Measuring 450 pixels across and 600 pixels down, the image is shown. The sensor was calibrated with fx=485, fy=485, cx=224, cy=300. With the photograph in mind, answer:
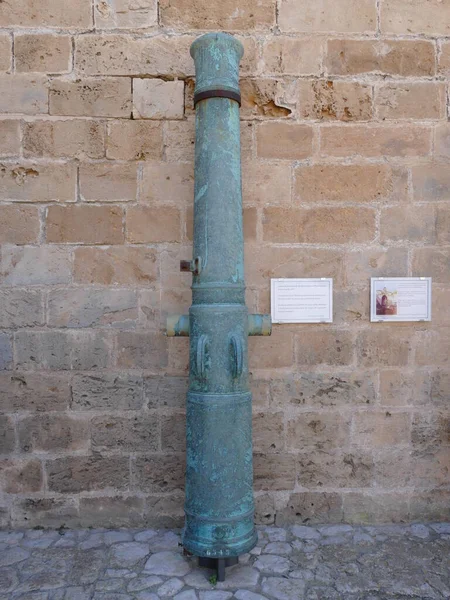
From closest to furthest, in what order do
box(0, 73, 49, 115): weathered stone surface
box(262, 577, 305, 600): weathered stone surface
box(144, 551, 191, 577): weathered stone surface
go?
box(262, 577, 305, 600): weathered stone surface < box(144, 551, 191, 577): weathered stone surface < box(0, 73, 49, 115): weathered stone surface

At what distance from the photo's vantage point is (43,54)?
2.76 meters

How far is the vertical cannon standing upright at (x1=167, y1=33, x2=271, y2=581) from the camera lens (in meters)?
2.18

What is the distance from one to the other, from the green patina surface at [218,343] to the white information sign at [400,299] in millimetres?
925

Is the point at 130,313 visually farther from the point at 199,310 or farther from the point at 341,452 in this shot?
the point at 341,452

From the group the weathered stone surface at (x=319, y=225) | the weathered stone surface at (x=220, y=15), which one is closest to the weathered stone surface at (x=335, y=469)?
the weathered stone surface at (x=319, y=225)

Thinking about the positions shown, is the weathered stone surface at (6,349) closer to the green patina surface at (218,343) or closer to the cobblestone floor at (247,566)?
the cobblestone floor at (247,566)

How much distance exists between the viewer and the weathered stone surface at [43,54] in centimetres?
275

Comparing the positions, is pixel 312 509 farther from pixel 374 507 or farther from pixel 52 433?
pixel 52 433

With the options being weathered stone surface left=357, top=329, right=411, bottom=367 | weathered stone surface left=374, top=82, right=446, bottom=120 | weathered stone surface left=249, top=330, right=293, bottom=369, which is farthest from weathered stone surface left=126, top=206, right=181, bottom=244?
weathered stone surface left=374, top=82, right=446, bottom=120

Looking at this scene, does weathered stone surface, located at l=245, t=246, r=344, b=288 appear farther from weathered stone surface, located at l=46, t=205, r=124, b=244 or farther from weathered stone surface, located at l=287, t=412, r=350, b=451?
weathered stone surface, located at l=46, t=205, r=124, b=244

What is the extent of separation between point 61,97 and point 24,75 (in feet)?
0.80

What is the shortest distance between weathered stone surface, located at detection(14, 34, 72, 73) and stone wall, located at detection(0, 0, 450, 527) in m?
0.01

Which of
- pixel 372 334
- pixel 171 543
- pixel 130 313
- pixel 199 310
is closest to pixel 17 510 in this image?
pixel 171 543

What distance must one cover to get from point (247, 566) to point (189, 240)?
1.71 m
